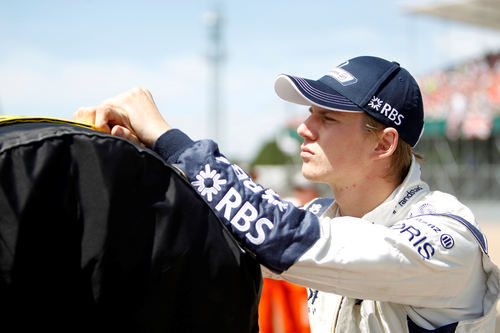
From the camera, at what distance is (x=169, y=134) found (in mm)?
1338

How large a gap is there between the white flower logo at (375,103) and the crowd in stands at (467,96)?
18161mm

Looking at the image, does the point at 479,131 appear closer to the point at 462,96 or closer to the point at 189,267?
the point at 462,96

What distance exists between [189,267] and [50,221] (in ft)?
0.93

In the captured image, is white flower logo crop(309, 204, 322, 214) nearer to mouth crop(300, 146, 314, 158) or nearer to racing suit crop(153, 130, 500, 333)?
mouth crop(300, 146, 314, 158)

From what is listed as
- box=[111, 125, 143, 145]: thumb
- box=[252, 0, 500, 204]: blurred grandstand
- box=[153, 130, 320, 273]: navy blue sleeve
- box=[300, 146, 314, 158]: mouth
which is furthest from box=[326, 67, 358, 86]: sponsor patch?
box=[252, 0, 500, 204]: blurred grandstand

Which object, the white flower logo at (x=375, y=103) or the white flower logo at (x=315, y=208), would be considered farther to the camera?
the white flower logo at (x=315, y=208)

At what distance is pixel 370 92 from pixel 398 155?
27 cm

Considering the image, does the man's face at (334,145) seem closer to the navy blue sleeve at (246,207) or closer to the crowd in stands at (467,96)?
the navy blue sleeve at (246,207)

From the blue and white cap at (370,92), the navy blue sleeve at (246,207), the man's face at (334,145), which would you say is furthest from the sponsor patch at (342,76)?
the navy blue sleeve at (246,207)

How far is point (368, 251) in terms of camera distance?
4.18 ft

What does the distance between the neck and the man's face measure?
0.07m

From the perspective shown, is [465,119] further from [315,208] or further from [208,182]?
[208,182]

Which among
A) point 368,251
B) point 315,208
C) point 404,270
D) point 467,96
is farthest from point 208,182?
point 467,96

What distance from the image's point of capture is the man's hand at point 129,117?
1310mm
